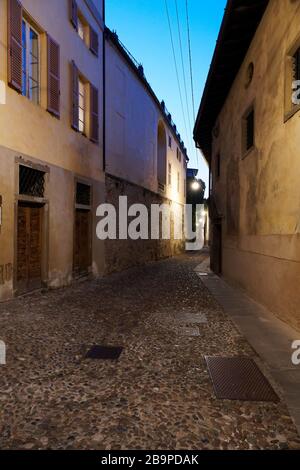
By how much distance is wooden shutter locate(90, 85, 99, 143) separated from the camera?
11.7m

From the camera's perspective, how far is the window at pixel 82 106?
11.2 meters

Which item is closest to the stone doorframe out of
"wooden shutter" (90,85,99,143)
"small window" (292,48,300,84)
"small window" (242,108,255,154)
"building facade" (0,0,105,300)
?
"building facade" (0,0,105,300)

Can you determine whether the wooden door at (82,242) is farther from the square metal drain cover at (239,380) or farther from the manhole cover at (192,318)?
the square metal drain cover at (239,380)

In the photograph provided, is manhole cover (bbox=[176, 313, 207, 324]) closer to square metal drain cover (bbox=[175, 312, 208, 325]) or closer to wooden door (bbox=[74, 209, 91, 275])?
square metal drain cover (bbox=[175, 312, 208, 325])

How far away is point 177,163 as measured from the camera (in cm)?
2834

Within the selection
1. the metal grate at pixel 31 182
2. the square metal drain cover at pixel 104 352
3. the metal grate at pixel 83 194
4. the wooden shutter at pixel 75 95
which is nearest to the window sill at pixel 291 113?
the square metal drain cover at pixel 104 352

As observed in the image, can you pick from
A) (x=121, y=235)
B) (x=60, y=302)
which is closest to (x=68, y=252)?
(x=60, y=302)

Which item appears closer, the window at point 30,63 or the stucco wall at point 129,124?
the window at point 30,63

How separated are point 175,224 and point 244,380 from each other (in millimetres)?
23461

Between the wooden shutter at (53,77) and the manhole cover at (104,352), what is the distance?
6825 millimetres

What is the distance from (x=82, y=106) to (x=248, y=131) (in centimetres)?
570

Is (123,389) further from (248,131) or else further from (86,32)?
(86,32)

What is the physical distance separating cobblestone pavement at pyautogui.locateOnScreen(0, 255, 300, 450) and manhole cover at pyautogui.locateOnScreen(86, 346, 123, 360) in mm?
95

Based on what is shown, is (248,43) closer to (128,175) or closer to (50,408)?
(128,175)
